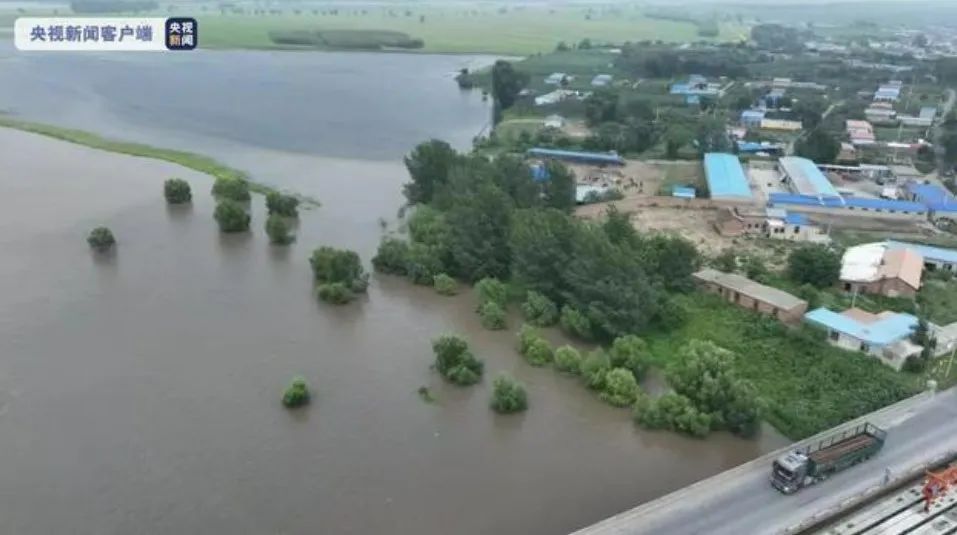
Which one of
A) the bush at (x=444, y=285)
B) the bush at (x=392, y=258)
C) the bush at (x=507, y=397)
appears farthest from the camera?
the bush at (x=392, y=258)

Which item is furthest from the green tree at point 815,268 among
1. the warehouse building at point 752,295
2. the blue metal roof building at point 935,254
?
the blue metal roof building at point 935,254

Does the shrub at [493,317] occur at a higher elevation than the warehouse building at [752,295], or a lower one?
lower

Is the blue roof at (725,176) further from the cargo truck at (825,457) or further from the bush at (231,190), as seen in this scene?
the bush at (231,190)

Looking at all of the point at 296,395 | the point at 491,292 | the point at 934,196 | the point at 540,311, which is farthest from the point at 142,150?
the point at 934,196

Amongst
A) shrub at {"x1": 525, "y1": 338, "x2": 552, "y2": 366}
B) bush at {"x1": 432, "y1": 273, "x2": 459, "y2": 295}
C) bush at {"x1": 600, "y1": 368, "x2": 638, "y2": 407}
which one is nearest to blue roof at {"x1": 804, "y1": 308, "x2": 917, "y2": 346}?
bush at {"x1": 600, "y1": 368, "x2": 638, "y2": 407}

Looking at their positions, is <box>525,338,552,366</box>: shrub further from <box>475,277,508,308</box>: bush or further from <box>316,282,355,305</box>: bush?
<box>316,282,355,305</box>: bush

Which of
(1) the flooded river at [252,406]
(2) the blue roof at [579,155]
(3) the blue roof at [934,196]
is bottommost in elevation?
(1) the flooded river at [252,406]

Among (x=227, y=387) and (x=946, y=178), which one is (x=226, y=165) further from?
(x=946, y=178)

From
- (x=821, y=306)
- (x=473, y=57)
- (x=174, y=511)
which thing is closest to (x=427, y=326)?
(x=174, y=511)
